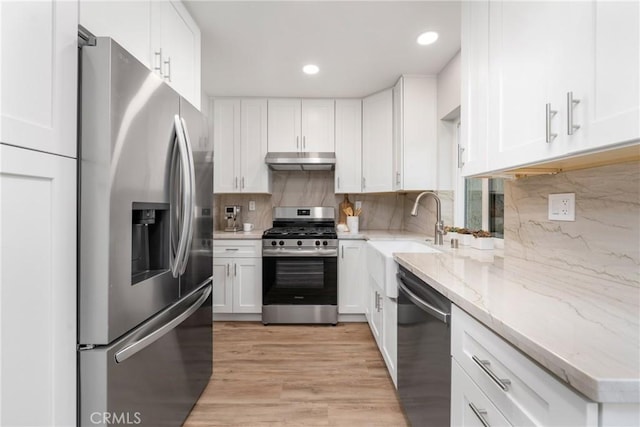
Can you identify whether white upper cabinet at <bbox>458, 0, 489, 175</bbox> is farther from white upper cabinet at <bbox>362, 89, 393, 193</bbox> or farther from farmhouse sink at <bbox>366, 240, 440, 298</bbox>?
white upper cabinet at <bbox>362, 89, 393, 193</bbox>

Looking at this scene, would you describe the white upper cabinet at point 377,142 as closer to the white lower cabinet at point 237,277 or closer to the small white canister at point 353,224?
the small white canister at point 353,224

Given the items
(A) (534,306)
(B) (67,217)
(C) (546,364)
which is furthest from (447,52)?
(B) (67,217)

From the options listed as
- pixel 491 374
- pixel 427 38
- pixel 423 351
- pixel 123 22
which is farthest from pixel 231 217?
pixel 491 374

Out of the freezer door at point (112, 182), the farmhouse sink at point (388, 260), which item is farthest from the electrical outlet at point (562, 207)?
the freezer door at point (112, 182)

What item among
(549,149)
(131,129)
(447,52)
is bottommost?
(549,149)

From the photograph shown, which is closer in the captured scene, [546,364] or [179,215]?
[546,364]

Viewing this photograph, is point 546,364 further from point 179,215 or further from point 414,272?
point 179,215

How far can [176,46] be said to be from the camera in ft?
6.11

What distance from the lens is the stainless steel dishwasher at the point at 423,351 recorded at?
46.3 inches

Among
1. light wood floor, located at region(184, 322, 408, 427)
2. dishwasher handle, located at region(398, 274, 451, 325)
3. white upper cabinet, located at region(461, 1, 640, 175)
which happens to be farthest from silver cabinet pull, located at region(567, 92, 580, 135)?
light wood floor, located at region(184, 322, 408, 427)

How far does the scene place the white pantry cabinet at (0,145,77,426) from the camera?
2.72ft

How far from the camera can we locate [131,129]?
46.1 inches

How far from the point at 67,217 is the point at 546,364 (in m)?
1.33

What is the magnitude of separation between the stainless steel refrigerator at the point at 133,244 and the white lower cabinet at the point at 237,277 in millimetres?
1494
